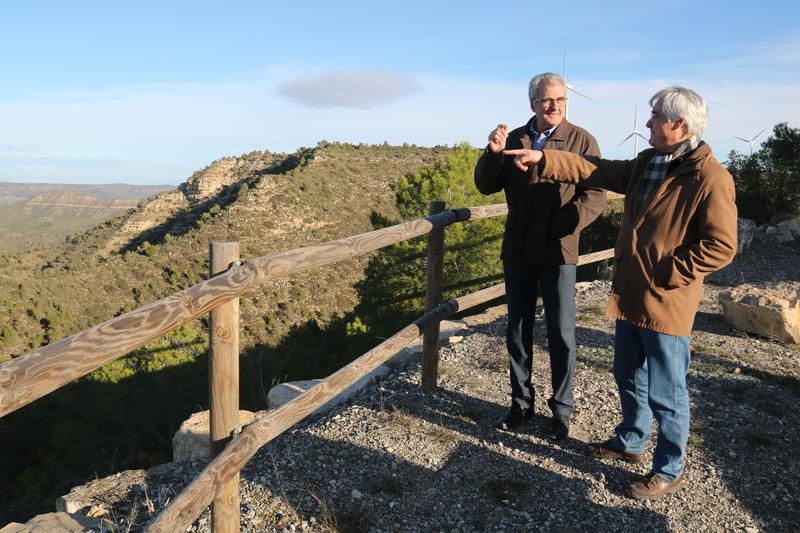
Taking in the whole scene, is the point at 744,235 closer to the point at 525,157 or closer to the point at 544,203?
the point at 544,203

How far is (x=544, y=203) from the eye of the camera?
3.34 metres

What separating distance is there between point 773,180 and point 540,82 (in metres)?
14.9

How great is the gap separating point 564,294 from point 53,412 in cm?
2805

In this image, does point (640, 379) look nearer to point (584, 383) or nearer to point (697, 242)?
point (697, 242)

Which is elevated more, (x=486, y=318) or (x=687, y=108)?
(x=687, y=108)

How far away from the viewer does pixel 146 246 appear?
40344mm

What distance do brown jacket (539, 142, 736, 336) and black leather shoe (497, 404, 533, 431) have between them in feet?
3.80

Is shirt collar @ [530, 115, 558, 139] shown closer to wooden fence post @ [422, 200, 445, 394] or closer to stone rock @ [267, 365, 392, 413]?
wooden fence post @ [422, 200, 445, 394]

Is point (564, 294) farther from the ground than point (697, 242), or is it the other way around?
point (697, 242)

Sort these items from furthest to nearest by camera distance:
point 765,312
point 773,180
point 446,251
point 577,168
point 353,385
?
point 446,251
point 773,180
point 765,312
point 353,385
point 577,168

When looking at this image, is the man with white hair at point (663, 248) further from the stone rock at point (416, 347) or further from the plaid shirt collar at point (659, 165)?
the stone rock at point (416, 347)

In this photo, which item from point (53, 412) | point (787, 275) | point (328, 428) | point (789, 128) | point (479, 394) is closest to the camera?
point (328, 428)

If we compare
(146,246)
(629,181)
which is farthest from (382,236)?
(146,246)

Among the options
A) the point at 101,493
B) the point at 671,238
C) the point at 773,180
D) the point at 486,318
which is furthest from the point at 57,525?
the point at 773,180
